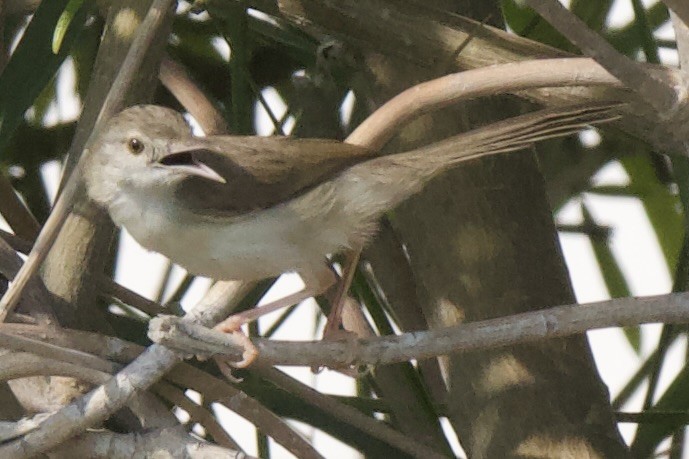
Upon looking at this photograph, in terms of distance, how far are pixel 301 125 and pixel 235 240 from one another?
1.25 ft

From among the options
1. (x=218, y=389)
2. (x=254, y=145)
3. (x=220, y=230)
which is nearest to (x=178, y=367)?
(x=218, y=389)

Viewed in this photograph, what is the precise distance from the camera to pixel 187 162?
1.15 m

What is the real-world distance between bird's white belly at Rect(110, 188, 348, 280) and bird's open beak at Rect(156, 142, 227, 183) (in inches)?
1.9

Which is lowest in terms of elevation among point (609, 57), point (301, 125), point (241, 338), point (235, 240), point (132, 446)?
point (132, 446)

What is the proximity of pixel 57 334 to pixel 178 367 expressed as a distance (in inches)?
4.8

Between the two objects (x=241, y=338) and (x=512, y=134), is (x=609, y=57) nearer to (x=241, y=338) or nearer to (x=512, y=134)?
(x=512, y=134)

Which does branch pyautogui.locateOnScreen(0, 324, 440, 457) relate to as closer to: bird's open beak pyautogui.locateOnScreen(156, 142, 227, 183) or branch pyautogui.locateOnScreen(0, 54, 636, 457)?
branch pyautogui.locateOnScreen(0, 54, 636, 457)

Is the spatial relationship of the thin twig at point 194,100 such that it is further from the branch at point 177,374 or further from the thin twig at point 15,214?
the branch at point 177,374

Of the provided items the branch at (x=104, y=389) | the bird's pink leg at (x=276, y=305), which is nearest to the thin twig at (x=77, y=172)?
the branch at (x=104, y=389)

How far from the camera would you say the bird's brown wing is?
113 cm

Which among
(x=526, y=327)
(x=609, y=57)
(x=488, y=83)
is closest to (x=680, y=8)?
(x=609, y=57)

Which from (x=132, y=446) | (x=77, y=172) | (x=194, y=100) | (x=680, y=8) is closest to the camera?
(x=680, y=8)

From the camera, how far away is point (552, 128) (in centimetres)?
105

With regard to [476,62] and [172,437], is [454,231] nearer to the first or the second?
[476,62]
